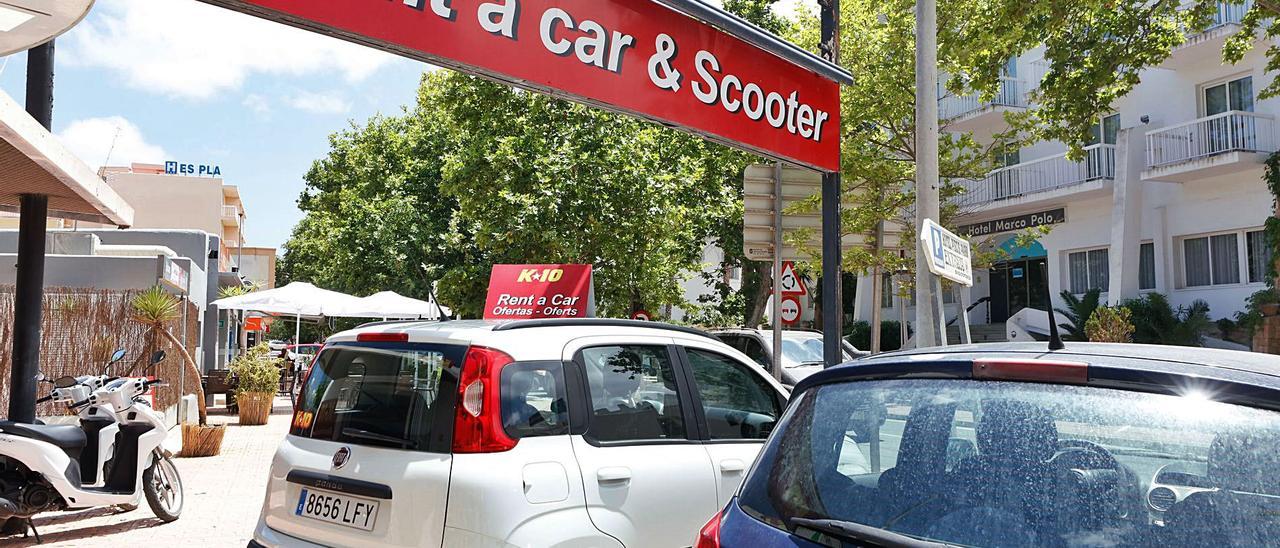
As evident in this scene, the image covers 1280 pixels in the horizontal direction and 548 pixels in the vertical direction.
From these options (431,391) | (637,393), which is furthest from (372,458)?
(637,393)

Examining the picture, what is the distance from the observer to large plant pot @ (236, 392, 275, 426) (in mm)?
16859

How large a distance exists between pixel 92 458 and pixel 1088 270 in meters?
23.9

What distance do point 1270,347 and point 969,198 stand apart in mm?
10002

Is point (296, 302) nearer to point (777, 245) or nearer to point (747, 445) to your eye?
point (777, 245)

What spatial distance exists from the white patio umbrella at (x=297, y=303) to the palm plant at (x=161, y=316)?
14.9 ft

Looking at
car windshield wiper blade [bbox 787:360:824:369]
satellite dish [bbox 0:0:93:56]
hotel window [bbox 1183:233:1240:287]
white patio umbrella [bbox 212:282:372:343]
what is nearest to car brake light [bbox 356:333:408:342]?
satellite dish [bbox 0:0:93:56]

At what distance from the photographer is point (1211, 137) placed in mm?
21469

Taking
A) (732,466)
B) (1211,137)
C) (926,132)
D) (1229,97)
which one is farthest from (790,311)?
(732,466)

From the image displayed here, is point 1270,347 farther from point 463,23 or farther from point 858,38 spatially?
point 463,23

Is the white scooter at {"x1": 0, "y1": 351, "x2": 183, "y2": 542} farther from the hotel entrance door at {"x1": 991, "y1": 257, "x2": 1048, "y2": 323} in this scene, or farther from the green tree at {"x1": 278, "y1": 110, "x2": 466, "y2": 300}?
the hotel entrance door at {"x1": 991, "y1": 257, "x2": 1048, "y2": 323}

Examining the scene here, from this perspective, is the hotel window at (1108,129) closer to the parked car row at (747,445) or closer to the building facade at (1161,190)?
the building facade at (1161,190)

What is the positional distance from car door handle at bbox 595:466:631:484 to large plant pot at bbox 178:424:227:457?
31.3 ft

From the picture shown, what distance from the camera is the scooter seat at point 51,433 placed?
7293mm

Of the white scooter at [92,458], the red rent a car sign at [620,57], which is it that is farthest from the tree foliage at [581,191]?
the red rent a car sign at [620,57]
